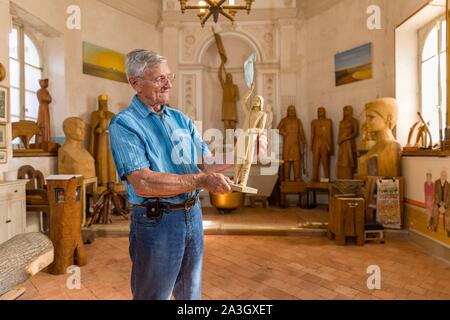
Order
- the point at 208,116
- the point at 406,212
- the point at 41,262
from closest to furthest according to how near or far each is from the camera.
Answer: the point at 41,262 < the point at 406,212 < the point at 208,116

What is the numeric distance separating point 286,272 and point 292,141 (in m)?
4.39

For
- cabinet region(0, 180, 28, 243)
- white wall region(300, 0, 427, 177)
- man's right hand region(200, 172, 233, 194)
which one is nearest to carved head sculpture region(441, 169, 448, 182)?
white wall region(300, 0, 427, 177)

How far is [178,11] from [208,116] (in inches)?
107

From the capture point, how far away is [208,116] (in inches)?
342

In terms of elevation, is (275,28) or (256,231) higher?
(275,28)

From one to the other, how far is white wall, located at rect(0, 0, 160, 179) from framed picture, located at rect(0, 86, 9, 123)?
0.71 m

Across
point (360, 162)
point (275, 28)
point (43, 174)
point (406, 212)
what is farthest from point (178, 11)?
point (406, 212)

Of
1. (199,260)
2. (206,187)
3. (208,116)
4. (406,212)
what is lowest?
(406,212)

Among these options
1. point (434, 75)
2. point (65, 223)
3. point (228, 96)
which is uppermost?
point (228, 96)

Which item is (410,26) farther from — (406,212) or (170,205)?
(170,205)

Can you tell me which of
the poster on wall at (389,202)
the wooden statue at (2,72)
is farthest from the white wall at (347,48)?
the wooden statue at (2,72)

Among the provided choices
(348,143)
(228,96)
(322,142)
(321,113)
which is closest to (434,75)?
(348,143)

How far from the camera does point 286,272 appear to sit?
3.51 metres

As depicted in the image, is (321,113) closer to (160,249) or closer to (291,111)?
(291,111)
